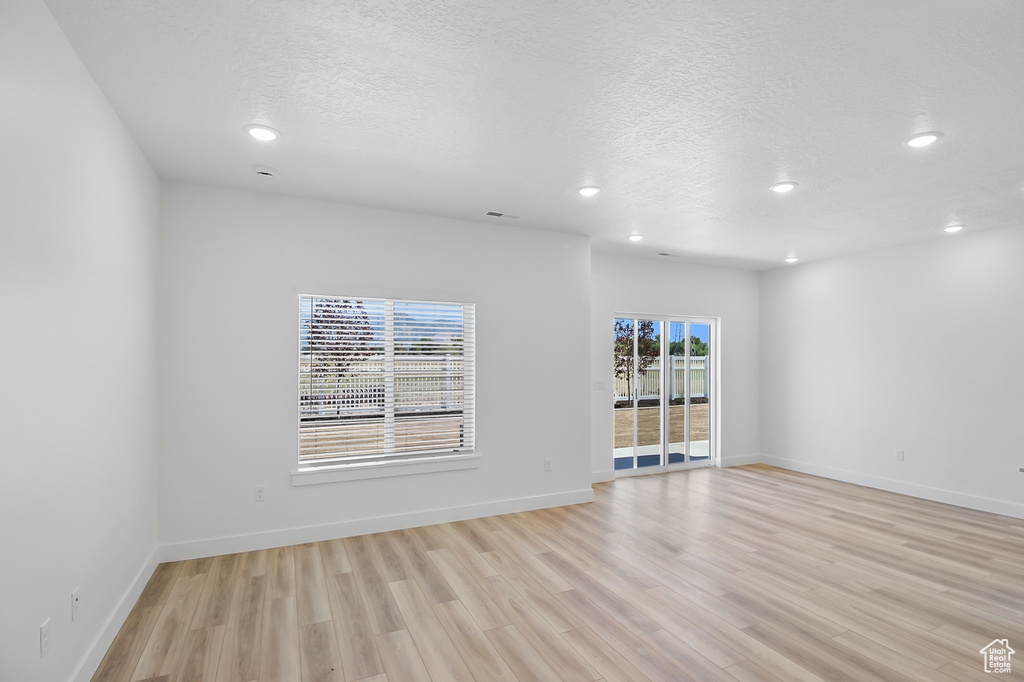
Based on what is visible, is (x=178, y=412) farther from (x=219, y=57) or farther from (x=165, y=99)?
(x=219, y=57)

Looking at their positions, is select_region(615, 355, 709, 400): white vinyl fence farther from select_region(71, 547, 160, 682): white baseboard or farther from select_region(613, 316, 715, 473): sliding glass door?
select_region(71, 547, 160, 682): white baseboard

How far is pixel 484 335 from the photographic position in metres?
4.69

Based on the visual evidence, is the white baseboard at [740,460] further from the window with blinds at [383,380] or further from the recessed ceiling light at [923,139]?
A: the recessed ceiling light at [923,139]

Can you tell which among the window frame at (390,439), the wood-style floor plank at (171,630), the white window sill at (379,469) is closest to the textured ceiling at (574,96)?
the window frame at (390,439)

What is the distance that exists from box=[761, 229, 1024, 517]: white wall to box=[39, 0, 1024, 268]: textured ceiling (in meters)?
1.21

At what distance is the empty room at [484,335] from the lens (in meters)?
1.95

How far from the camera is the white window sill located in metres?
3.95

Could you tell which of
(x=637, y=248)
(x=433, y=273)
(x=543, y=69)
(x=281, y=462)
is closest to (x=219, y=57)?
(x=543, y=69)

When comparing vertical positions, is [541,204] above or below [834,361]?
above

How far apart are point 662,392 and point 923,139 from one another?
4.19 meters

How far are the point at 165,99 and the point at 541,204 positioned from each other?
Result: 2584 mm

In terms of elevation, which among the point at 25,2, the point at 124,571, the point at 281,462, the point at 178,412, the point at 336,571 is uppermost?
the point at 25,2

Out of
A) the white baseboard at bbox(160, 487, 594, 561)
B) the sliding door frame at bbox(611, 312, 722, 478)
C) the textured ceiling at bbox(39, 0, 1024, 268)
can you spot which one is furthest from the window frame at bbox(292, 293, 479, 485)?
the sliding door frame at bbox(611, 312, 722, 478)

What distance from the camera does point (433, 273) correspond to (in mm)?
4492
